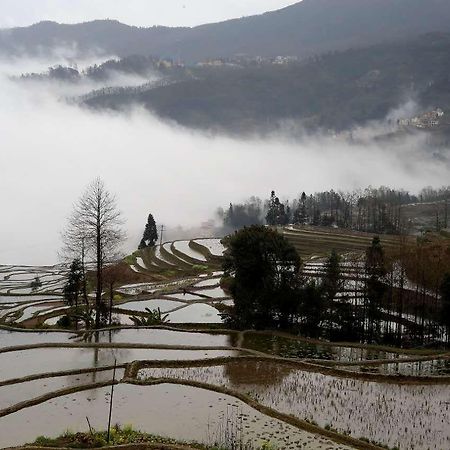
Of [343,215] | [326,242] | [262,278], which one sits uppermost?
[343,215]

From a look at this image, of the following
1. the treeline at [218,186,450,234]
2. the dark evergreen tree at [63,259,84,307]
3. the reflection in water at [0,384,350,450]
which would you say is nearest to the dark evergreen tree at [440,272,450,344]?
the reflection in water at [0,384,350,450]

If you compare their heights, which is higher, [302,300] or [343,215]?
[343,215]

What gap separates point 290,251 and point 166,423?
18.5m

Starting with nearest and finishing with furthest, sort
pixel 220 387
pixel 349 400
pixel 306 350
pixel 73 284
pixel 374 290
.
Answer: pixel 349 400 → pixel 220 387 → pixel 306 350 → pixel 374 290 → pixel 73 284

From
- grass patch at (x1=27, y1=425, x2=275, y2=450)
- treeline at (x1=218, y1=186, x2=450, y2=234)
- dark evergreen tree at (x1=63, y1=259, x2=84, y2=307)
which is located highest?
treeline at (x1=218, y1=186, x2=450, y2=234)

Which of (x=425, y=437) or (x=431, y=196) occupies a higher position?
(x=431, y=196)

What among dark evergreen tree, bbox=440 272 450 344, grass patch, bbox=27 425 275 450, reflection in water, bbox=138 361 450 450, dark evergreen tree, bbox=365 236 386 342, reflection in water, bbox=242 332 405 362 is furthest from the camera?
dark evergreen tree, bbox=365 236 386 342

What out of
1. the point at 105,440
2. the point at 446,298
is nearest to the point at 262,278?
the point at 446,298

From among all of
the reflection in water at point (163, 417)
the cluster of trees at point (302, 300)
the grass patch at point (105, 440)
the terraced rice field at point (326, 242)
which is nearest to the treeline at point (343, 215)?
the terraced rice field at point (326, 242)

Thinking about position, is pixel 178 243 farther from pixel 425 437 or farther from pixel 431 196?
pixel 431 196

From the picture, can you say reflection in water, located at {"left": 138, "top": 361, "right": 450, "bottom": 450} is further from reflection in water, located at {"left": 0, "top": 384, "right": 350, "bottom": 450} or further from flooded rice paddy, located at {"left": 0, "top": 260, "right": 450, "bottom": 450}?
reflection in water, located at {"left": 0, "top": 384, "right": 350, "bottom": 450}

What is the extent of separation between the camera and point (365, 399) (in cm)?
2023

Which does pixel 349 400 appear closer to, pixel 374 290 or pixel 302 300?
pixel 302 300

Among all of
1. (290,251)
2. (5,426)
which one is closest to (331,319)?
(290,251)
